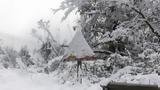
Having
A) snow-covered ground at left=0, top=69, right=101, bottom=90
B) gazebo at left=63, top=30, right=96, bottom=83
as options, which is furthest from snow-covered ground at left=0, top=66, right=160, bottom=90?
gazebo at left=63, top=30, right=96, bottom=83

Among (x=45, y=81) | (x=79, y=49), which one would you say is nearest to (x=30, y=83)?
(x=45, y=81)

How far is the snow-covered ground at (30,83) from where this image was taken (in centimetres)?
1118

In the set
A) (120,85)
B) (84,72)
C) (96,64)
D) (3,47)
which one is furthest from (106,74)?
(3,47)

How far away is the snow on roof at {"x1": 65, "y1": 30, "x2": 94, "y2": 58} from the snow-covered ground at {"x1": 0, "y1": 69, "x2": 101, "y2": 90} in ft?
2.58

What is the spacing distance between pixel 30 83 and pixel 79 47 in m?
2.10

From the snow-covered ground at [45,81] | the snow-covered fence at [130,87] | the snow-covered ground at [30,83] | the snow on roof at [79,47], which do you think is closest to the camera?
the snow-covered fence at [130,87]

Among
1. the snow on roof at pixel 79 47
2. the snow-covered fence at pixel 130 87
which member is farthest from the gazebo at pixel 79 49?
the snow-covered fence at pixel 130 87

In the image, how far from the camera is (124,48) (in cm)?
1477

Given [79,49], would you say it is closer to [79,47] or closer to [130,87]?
[79,47]

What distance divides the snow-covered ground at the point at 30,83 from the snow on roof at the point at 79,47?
0.79 meters

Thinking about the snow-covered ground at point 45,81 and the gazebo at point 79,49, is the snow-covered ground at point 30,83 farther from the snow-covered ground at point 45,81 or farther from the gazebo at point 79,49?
the gazebo at point 79,49

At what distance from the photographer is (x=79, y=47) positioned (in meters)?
10.9

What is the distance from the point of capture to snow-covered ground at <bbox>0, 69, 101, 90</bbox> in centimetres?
1118

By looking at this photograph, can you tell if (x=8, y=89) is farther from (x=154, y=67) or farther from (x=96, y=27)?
(x=96, y=27)
